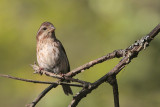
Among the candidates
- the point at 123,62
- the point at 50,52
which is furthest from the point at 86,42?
the point at 123,62

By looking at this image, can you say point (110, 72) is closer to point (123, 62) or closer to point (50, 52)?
point (123, 62)

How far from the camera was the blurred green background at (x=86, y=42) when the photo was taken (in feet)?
16.6

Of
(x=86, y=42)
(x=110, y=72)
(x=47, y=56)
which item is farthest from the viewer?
(x=47, y=56)

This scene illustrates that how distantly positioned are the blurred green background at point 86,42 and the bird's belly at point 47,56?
21cm

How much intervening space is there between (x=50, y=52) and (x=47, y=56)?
0.32 ft

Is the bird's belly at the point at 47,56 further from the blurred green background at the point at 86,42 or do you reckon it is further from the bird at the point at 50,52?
the blurred green background at the point at 86,42

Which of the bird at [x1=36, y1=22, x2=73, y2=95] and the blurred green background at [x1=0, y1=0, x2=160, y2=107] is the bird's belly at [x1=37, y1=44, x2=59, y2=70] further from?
the blurred green background at [x1=0, y1=0, x2=160, y2=107]

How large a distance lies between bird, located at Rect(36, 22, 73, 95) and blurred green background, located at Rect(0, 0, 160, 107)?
146 millimetres

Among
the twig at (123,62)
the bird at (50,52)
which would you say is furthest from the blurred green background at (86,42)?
the twig at (123,62)

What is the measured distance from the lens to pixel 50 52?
21.2 ft

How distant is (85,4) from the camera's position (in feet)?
20.6

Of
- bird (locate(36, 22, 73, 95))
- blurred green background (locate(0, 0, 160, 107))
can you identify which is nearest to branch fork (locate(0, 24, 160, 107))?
blurred green background (locate(0, 0, 160, 107))

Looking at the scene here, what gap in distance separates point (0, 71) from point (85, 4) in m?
1.85

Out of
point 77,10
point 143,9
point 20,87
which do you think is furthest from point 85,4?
point 20,87
